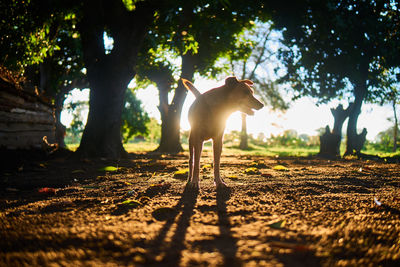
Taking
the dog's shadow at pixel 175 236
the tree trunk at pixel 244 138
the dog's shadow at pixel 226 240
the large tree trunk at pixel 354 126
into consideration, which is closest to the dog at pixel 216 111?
the dog's shadow at pixel 175 236

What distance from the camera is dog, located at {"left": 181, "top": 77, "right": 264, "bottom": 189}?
319 cm

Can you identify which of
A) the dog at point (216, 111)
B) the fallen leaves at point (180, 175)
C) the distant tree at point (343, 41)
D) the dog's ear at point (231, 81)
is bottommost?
the fallen leaves at point (180, 175)

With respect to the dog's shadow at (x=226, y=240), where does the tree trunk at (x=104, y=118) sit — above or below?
above

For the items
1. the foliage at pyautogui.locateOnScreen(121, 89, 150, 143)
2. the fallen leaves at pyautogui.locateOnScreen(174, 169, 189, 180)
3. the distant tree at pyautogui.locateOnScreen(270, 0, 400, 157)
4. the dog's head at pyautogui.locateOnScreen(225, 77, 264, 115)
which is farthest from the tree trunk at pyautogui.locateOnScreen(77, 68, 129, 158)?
the foliage at pyautogui.locateOnScreen(121, 89, 150, 143)

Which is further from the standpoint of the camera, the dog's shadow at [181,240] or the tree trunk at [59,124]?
the tree trunk at [59,124]

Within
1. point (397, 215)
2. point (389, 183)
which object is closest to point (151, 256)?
point (397, 215)

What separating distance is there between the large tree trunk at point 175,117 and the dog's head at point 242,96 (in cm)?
1036

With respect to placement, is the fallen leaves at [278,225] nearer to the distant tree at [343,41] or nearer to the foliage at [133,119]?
the distant tree at [343,41]

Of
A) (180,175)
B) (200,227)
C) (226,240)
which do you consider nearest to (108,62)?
(180,175)

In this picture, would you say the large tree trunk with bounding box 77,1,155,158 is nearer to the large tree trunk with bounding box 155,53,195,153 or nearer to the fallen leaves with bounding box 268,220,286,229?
the fallen leaves with bounding box 268,220,286,229

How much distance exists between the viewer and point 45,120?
22.3 ft

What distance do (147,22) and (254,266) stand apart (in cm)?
775

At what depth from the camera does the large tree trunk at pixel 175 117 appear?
1357 cm

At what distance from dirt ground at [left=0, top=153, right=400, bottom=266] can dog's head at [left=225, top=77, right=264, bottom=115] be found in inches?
44.4
